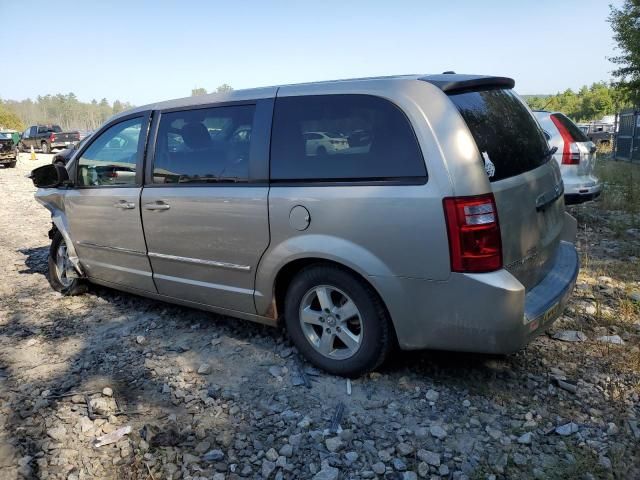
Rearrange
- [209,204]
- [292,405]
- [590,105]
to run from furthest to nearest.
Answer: [590,105], [209,204], [292,405]

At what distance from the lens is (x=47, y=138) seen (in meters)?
30.9

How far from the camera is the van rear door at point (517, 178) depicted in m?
2.81

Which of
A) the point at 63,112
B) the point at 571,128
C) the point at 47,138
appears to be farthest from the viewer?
the point at 63,112

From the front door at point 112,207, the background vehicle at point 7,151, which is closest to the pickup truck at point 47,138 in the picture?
the background vehicle at point 7,151

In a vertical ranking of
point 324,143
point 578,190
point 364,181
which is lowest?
point 578,190

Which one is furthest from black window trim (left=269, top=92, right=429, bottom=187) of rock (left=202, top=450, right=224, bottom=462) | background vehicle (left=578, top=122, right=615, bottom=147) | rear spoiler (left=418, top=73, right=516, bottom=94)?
background vehicle (left=578, top=122, right=615, bottom=147)

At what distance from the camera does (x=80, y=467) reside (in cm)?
258

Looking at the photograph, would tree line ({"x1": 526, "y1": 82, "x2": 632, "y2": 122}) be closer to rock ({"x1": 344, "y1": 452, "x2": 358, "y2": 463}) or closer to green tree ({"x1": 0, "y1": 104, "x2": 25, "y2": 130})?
rock ({"x1": 344, "y1": 452, "x2": 358, "y2": 463})

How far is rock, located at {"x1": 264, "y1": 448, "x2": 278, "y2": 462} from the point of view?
2.60 m

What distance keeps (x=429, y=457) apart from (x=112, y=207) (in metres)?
3.13

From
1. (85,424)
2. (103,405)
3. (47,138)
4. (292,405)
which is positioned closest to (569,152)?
(292,405)

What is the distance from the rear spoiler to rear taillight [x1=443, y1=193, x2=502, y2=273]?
0.70 metres

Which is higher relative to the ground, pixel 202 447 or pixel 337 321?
pixel 337 321

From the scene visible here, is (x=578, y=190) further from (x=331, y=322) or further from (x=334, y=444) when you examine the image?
(x=334, y=444)
